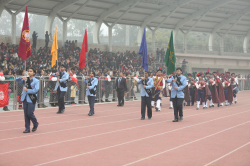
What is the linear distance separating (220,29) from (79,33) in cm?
4222

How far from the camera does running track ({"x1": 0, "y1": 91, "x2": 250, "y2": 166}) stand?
5.91m

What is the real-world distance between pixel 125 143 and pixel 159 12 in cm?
2977

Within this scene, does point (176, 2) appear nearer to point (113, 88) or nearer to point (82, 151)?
point (113, 88)

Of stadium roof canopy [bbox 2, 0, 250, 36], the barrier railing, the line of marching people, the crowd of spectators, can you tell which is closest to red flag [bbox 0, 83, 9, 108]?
the barrier railing

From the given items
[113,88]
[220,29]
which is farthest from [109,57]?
[220,29]

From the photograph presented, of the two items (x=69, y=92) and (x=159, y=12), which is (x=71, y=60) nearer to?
(x=69, y=92)

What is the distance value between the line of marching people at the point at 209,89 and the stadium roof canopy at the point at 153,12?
14824 mm

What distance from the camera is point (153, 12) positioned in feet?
118

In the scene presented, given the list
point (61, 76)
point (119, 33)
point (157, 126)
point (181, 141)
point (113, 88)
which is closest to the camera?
point (181, 141)

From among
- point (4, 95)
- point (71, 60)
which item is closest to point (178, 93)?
point (4, 95)

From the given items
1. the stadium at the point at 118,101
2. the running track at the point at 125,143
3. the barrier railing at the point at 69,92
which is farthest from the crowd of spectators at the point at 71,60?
the running track at the point at 125,143

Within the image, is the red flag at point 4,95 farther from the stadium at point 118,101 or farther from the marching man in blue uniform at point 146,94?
the marching man in blue uniform at point 146,94

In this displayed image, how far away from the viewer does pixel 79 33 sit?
78.6m

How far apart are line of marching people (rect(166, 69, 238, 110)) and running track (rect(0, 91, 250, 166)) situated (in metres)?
5.01
